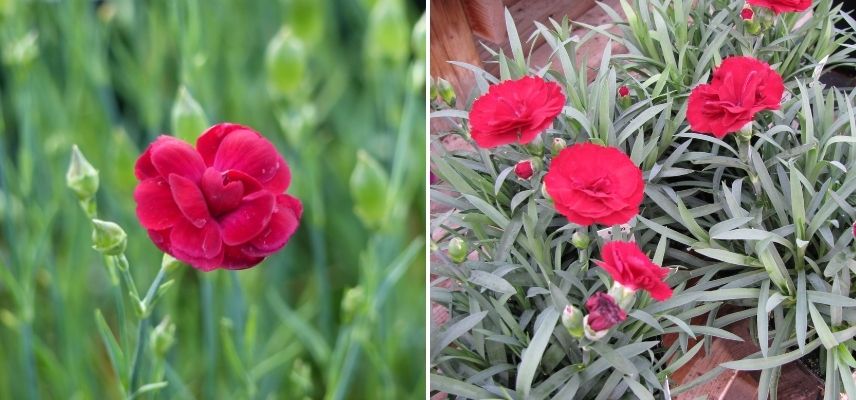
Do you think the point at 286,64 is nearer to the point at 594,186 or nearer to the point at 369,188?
the point at 369,188

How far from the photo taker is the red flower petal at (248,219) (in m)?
0.36

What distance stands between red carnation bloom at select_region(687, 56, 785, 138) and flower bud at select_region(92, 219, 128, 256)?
1.64ft

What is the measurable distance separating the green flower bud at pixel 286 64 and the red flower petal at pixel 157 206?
0.50 feet

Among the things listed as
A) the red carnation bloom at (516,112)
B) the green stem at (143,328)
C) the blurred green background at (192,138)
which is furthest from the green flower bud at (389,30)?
the green stem at (143,328)

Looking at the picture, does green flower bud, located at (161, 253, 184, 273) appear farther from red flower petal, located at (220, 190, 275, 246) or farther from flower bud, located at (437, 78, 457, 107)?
flower bud, located at (437, 78, 457, 107)

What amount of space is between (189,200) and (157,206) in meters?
0.02

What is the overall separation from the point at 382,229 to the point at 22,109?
271 millimetres

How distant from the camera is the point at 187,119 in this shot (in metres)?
0.46

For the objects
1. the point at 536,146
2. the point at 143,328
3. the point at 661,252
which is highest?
the point at 143,328

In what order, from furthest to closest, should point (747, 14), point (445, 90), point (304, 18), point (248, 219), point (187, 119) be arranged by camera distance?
1. point (747, 14)
2. point (445, 90)
3. point (304, 18)
4. point (187, 119)
5. point (248, 219)

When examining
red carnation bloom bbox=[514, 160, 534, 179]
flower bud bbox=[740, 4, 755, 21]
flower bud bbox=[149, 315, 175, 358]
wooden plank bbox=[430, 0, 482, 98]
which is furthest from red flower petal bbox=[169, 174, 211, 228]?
flower bud bbox=[740, 4, 755, 21]

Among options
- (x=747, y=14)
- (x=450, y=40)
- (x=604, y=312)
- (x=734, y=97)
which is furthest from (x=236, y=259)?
(x=747, y=14)

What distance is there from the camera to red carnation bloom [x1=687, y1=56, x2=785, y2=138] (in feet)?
2.20

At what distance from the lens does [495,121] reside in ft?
1.99
